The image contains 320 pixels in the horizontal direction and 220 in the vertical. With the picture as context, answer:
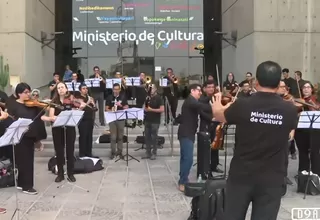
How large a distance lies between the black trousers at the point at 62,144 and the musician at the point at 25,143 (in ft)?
2.38

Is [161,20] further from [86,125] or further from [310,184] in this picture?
[310,184]

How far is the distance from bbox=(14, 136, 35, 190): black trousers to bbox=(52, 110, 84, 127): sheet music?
0.58m

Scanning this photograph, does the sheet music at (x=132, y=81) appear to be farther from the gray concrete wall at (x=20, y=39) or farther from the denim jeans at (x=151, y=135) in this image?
the gray concrete wall at (x=20, y=39)

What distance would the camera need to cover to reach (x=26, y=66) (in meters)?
16.4

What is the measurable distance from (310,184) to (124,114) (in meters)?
4.87

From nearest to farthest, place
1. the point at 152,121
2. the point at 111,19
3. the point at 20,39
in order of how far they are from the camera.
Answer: the point at 152,121 → the point at 20,39 → the point at 111,19

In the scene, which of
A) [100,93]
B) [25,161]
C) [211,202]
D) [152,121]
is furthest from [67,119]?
[100,93]

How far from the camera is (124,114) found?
36.1 ft

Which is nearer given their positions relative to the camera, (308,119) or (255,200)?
(255,200)

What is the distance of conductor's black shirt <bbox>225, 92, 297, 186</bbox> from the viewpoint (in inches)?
140

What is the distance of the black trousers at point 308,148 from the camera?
8.38m

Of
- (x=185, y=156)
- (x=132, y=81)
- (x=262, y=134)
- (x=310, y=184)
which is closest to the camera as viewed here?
(x=262, y=134)

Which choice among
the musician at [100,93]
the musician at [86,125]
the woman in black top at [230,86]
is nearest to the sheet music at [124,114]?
the musician at [86,125]

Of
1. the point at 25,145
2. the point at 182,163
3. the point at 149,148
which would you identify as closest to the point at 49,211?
the point at 25,145
